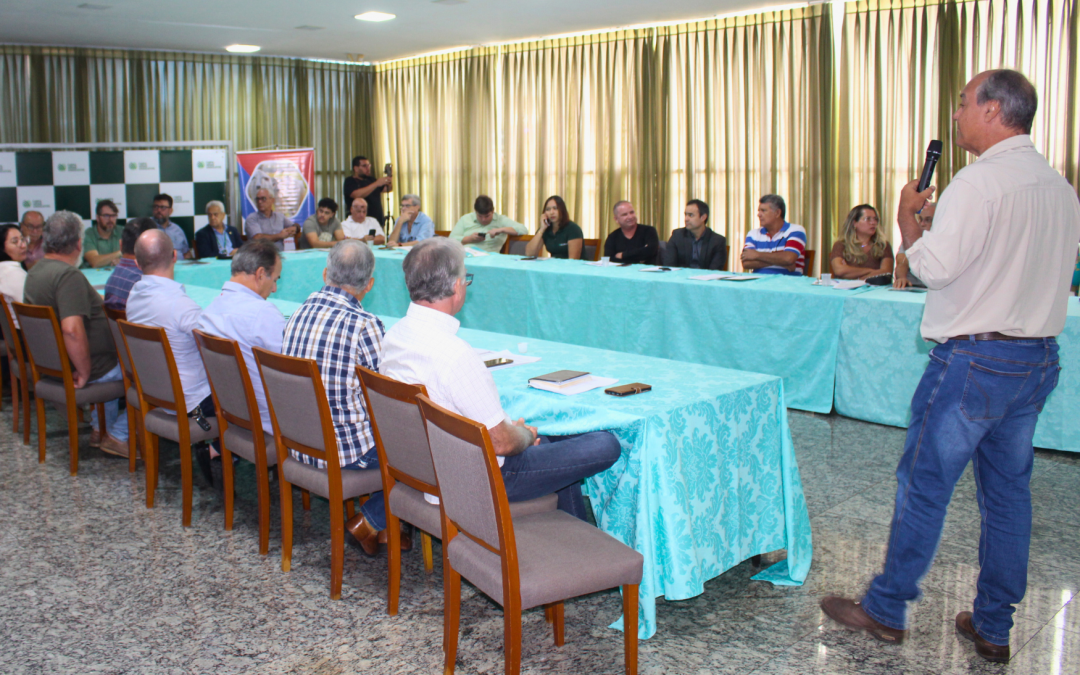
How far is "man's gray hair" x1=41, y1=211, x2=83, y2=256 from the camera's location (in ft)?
Answer: 13.0

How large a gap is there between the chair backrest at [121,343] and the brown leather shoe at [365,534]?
1.14 meters

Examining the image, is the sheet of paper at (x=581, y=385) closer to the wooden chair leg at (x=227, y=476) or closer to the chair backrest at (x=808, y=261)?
the wooden chair leg at (x=227, y=476)

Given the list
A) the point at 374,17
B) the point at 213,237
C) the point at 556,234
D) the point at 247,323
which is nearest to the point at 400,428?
the point at 247,323

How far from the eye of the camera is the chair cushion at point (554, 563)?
1.87m

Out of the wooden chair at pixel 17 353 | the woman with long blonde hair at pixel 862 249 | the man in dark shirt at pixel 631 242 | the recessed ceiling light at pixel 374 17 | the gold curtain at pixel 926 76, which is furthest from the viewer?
the recessed ceiling light at pixel 374 17

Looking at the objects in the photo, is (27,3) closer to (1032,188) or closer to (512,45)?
(512,45)

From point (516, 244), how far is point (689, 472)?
17.0ft

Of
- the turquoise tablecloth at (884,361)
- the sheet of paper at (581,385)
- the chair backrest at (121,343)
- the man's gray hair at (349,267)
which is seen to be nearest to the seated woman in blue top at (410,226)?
the chair backrest at (121,343)

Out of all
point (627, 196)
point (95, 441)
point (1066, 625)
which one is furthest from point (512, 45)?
point (1066, 625)

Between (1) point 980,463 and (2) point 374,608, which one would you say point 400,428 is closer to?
(2) point 374,608

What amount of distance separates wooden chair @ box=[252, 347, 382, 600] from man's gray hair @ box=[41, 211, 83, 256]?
1975 millimetres

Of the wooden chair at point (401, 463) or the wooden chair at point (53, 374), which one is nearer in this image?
the wooden chair at point (401, 463)

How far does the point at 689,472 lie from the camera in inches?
91.0

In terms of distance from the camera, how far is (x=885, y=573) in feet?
7.37
